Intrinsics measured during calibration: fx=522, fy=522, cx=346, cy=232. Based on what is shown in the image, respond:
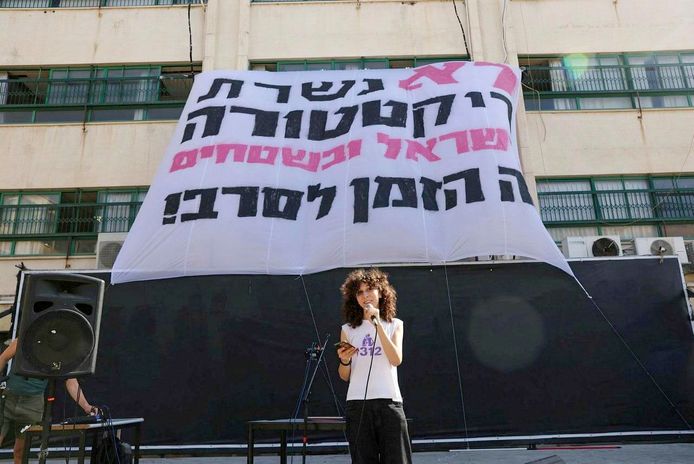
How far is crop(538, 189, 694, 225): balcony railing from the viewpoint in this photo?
11.3m

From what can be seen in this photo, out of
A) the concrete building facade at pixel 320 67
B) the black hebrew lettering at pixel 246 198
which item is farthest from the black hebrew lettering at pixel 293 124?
the concrete building facade at pixel 320 67

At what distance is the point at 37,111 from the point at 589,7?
13696 mm

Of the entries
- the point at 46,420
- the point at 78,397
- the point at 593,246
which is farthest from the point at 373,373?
the point at 593,246

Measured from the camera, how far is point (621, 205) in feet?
37.6

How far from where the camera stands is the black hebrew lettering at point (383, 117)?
8.70 meters

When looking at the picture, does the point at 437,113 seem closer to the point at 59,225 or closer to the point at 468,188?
the point at 468,188

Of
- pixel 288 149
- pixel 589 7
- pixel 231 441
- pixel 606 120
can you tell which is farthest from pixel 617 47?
pixel 231 441

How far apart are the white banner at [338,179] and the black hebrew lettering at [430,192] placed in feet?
0.06

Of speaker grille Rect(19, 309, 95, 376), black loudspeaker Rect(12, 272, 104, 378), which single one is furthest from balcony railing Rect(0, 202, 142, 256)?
speaker grille Rect(19, 309, 95, 376)

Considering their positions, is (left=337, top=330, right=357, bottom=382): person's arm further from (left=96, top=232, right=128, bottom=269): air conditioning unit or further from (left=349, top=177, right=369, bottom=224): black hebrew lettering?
(left=96, top=232, right=128, bottom=269): air conditioning unit

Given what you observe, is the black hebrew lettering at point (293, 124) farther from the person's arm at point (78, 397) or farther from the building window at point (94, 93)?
the person's arm at point (78, 397)

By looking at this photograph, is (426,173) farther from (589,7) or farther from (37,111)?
(37,111)

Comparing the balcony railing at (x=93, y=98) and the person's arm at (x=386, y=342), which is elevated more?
the balcony railing at (x=93, y=98)

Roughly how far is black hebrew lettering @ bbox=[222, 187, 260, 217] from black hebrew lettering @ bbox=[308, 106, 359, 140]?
1.47 metres
